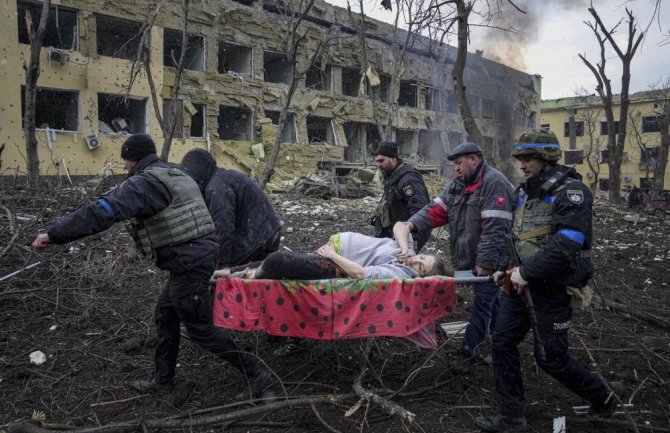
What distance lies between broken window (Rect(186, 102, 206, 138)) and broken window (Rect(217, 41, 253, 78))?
224cm

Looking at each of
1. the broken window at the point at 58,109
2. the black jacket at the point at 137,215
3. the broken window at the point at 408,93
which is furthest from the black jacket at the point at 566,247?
the broken window at the point at 408,93

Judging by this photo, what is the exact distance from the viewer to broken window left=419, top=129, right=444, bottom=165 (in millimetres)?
29531

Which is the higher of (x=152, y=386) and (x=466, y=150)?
(x=466, y=150)

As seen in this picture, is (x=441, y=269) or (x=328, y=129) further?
(x=328, y=129)

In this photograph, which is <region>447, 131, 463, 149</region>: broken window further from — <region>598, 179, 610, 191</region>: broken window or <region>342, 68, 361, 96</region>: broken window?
<region>598, 179, 610, 191</region>: broken window

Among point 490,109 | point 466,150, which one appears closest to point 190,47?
point 466,150

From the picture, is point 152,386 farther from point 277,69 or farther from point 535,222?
point 277,69

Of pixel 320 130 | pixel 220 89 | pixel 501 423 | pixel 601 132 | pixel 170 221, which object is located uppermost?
pixel 601 132

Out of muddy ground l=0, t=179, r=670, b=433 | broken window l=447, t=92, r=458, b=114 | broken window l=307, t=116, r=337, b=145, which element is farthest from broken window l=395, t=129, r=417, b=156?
muddy ground l=0, t=179, r=670, b=433

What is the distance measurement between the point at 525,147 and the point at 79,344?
4120 mm

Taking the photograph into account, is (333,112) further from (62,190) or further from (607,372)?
(607,372)

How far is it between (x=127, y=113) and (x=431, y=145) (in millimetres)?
17290

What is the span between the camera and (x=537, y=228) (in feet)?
9.96

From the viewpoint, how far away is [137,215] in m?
3.16
